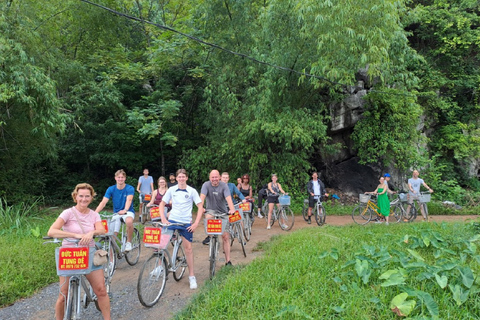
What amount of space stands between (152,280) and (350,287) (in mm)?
Answer: 2431

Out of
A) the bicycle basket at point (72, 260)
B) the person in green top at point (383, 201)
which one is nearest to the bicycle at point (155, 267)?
the bicycle basket at point (72, 260)

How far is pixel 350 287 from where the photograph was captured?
347 centimetres

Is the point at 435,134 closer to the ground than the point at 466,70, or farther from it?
closer to the ground

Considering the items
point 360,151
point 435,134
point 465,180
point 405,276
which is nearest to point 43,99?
point 405,276

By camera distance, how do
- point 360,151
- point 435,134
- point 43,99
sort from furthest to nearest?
point 435,134 → point 360,151 → point 43,99

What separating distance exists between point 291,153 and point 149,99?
6.62 meters

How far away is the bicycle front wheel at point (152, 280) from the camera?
395cm

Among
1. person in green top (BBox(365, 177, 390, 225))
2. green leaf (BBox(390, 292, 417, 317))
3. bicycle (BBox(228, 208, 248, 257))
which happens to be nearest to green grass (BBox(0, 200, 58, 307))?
bicycle (BBox(228, 208, 248, 257))

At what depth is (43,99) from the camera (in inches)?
329

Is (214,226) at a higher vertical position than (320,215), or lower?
higher

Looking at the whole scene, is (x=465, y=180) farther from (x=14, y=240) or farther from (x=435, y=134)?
(x=14, y=240)

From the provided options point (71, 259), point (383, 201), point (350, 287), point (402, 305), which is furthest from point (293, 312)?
point (383, 201)

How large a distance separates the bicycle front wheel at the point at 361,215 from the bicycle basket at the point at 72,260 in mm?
9149

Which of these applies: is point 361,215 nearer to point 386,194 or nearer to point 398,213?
point 398,213
